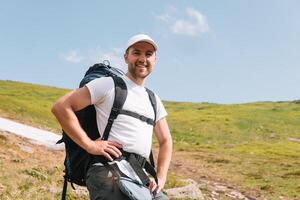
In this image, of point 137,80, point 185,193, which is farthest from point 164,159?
point 185,193

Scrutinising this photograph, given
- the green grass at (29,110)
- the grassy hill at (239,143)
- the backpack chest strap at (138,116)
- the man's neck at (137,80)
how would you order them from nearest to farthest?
the backpack chest strap at (138,116) < the man's neck at (137,80) < the grassy hill at (239,143) < the green grass at (29,110)

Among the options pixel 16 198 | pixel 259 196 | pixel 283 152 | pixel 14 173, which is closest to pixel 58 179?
pixel 14 173

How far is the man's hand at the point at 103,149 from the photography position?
230 inches

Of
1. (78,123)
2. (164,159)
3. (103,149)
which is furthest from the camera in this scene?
(164,159)

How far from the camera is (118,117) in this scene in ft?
20.0

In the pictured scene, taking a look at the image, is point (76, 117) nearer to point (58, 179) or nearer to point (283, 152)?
point (58, 179)

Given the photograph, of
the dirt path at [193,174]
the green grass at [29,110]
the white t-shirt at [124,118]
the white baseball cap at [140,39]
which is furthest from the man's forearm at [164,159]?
the green grass at [29,110]

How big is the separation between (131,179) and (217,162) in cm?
3499

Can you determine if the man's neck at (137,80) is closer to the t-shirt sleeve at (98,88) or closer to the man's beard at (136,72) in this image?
the man's beard at (136,72)

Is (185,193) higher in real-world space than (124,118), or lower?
lower

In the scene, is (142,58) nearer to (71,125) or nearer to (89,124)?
(89,124)

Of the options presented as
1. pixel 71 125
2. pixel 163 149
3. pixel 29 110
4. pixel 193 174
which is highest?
pixel 71 125

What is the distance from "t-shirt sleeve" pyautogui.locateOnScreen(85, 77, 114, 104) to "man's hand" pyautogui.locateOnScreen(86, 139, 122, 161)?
19.9 inches

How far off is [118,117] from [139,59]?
2.66 ft
